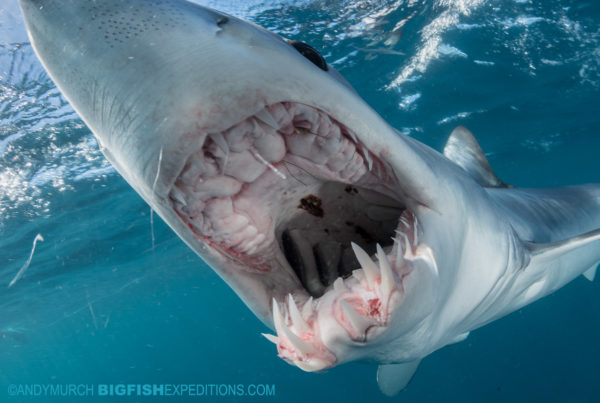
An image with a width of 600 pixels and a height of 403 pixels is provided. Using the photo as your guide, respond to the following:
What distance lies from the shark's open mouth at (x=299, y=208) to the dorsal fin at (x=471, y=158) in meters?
2.67

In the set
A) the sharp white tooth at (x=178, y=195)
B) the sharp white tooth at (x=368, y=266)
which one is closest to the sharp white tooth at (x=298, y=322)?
the sharp white tooth at (x=368, y=266)

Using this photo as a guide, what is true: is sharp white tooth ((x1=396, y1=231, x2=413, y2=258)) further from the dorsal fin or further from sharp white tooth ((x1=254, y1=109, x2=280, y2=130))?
the dorsal fin

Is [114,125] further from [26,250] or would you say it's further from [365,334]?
[26,250]

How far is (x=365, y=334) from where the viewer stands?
66.2 inches

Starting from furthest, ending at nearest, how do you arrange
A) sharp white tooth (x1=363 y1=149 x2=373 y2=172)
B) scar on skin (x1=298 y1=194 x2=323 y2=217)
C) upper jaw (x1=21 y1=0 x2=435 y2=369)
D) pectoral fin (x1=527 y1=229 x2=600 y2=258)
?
pectoral fin (x1=527 y1=229 x2=600 y2=258), scar on skin (x1=298 y1=194 x2=323 y2=217), sharp white tooth (x1=363 y1=149 x2=373 y2=172), upper jaw (x1=21 y1=0 x2=435 y2=369)

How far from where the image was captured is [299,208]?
274cm

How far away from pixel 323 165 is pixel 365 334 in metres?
0.87

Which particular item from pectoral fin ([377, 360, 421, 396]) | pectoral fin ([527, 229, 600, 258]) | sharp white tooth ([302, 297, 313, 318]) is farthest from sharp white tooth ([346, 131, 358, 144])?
pectoral fin ([377, 360, 421, 396])

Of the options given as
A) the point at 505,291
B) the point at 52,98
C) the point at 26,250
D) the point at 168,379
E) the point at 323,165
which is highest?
the point at 323,165

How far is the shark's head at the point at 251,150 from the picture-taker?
4.37ft

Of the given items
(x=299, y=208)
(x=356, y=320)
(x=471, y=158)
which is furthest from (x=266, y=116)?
(x=471, y=158)

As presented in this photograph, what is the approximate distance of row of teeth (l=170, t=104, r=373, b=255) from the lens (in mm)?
1633

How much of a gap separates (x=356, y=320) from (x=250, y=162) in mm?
922

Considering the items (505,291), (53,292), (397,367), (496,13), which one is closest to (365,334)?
(505,291)
